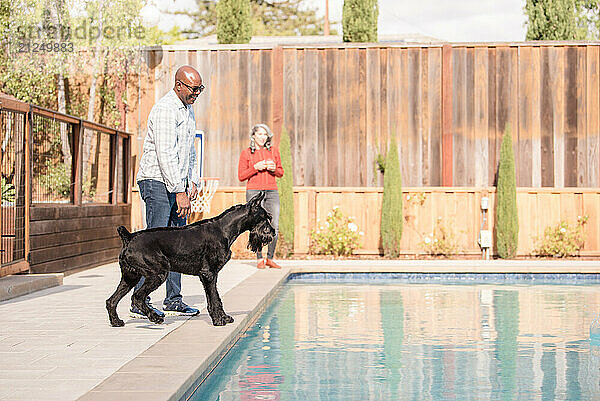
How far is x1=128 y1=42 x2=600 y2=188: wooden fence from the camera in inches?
535

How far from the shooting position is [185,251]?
18.2 ft

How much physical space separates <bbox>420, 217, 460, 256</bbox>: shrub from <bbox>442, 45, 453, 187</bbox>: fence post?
Result: 3.13 feet

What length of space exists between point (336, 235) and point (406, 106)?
246 centimetres

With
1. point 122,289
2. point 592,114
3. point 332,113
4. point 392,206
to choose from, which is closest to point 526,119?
point 592,114

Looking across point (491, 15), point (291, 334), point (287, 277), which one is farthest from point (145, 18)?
point (491, 15)

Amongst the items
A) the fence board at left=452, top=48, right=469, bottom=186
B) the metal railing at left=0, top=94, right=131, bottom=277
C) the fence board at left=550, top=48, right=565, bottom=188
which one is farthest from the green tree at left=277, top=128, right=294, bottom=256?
the fence board at left=550, top=48, right=565, bottom=188

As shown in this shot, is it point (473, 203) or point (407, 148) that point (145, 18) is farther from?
point (473, 203)

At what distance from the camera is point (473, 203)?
42.5 ft

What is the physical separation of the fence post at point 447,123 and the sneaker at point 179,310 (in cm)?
794

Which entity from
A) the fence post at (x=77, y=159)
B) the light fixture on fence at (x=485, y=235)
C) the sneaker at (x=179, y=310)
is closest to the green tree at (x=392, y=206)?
the light fixture on fence at (x=485, y=235)

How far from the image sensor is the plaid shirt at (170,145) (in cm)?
579

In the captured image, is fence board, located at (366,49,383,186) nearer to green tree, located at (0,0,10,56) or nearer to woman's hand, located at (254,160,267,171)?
woman's hand, located at (254,160,267,171)

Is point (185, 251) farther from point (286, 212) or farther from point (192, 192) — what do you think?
point (286, 212)

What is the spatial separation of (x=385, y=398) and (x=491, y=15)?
54.5 meters
